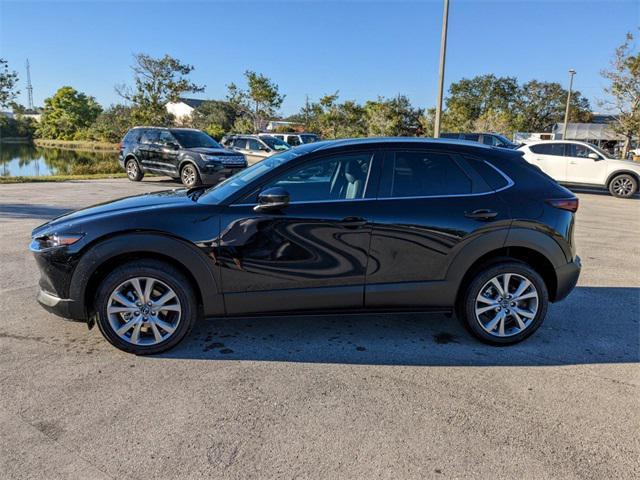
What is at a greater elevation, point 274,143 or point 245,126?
point 245,126

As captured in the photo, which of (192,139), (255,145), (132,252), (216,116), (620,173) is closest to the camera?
(132,252)

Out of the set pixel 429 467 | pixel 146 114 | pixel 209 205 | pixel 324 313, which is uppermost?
pixel 146 114

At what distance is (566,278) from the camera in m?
4.07

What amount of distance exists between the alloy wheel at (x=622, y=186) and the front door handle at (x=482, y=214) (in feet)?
47.2

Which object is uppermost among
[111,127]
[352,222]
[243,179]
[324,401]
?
[111,127]

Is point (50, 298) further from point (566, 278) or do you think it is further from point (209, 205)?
point (566, 278)

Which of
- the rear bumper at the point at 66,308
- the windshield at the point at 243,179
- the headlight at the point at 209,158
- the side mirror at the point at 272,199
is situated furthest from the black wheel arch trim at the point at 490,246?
the headlight at the point at 209,158

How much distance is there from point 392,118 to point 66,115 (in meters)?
54.3

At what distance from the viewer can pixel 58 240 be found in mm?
3594

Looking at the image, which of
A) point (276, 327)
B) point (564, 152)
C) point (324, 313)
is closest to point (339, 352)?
point (324, 313)

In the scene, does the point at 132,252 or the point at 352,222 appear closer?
the point at 132,252

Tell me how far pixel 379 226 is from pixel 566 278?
5.82ft

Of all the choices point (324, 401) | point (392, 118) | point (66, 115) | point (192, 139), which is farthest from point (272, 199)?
point (66, 115)

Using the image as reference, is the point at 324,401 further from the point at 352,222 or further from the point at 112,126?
the point at 112,126
